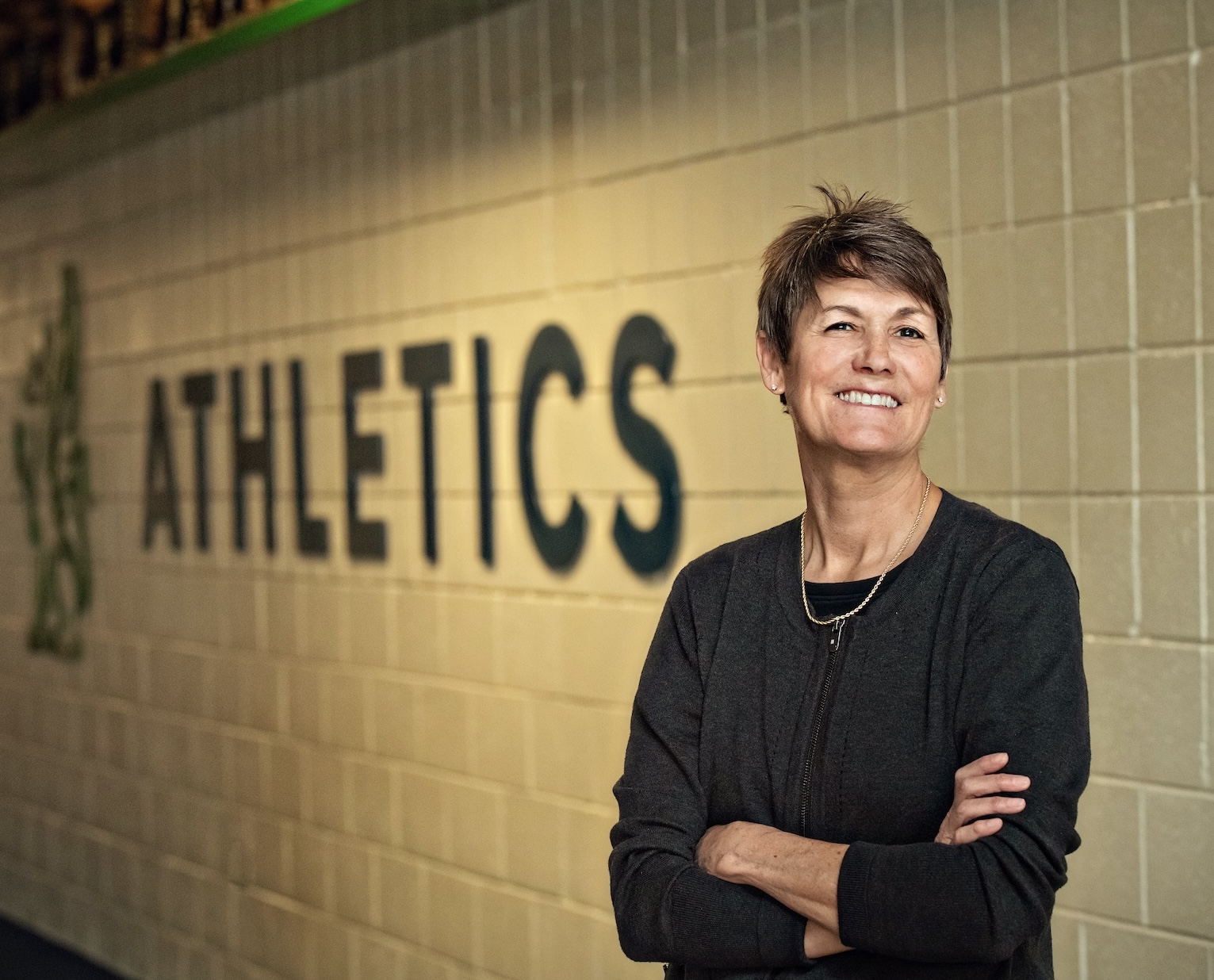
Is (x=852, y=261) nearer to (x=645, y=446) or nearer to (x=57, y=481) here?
(x=645, y=446)

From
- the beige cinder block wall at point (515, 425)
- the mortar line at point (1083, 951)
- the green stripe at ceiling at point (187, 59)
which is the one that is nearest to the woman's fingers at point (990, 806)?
the beige cinder block wall at point (515, 425)

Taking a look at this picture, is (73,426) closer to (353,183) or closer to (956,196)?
(353,183)

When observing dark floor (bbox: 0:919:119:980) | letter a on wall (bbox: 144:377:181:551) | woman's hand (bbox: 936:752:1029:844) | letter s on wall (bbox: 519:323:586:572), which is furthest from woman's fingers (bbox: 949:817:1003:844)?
dark floor (bbox: 0:919:119:980)

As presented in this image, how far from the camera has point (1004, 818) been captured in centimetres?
137

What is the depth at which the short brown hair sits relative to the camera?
4.96 feet

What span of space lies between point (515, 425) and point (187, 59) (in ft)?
4.39

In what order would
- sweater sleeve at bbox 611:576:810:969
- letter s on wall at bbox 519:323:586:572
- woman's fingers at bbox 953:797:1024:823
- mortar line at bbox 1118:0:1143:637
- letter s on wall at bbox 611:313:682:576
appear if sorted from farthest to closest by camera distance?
letter s on wall at bbox 519:323:586:572, letter s on wall at bbox 611:313:682:576, mortar line at bbox 1118:0:1143:637, sweater sleeve at bbox 611:576:810:969, woman's fingers at bbox 953:797:1024:823

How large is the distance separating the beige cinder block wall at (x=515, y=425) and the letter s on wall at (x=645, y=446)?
37 mm

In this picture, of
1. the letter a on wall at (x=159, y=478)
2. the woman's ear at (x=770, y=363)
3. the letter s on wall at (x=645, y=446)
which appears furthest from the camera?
the letter a on wall at (x=159, y=478)

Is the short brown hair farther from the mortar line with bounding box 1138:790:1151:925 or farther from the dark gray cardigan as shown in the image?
the mortar line with bounding box 1138:790:1151:925

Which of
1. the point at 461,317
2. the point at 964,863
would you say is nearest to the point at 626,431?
the point at 461,317

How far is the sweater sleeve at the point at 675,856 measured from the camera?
1.47 metres

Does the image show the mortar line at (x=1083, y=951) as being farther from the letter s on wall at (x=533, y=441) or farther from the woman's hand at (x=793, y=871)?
the letter s on wall at (x=533, y=441)

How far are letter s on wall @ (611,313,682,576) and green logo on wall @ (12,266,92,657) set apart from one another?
8.71 ft
